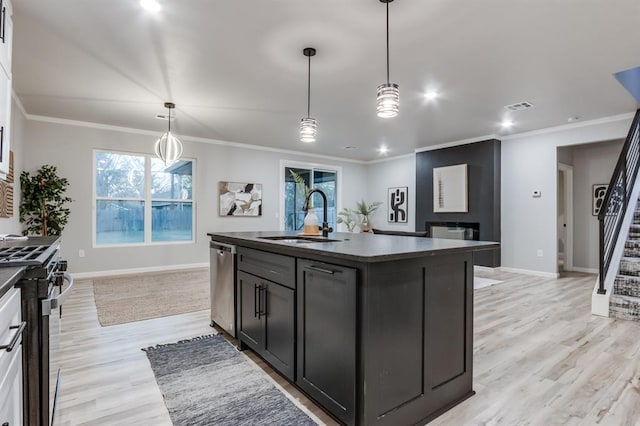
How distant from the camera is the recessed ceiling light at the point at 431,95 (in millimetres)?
4242

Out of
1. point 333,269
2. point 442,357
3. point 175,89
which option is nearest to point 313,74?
point 175,89

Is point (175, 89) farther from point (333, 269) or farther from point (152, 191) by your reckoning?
point (333, 269)

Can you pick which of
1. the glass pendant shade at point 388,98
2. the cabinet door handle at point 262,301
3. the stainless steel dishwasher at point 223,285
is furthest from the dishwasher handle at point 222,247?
the glass pendant shade at point 388,98

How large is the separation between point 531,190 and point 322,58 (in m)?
4.80

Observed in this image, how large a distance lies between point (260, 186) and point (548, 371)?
20.4 ft

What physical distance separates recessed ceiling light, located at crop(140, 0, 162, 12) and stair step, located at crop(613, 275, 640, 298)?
205 inches

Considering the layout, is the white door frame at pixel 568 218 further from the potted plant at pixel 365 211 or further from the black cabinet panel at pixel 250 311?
the black cabinet panel at pixel 250 311

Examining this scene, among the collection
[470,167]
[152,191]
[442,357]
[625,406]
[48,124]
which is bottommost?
[625,406]

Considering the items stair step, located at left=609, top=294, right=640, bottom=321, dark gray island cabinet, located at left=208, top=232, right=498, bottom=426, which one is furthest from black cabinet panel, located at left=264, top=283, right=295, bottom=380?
stair step, located at left=609, top=294, right=640, bottom=321

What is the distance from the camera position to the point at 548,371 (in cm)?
240

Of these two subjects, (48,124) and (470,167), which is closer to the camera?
(48,124)

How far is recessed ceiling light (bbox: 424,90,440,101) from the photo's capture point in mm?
4242

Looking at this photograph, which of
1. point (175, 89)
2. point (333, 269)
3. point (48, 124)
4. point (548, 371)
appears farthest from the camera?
point (48, 124)

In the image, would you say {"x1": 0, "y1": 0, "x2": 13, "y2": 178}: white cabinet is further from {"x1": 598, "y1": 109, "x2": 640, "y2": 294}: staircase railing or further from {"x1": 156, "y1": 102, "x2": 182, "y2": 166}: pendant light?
{"x1": 598, "y1": 109, "x2": 640, "y2": 294}: staircase railing
